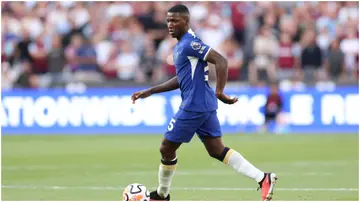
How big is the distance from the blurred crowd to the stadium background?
0.03 m

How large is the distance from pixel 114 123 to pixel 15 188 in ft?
37.3

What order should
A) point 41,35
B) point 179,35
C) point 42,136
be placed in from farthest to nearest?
point 41,35
point 42,136
point 179,35

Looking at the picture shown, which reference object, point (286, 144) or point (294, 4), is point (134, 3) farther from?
point (286, 144)

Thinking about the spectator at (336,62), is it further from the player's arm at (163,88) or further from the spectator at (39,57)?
the player's arm at (163,88)

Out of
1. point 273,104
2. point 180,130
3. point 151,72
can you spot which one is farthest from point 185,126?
point 151,72

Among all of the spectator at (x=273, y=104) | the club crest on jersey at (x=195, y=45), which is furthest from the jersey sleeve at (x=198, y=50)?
the spectator at (x=273, y=104)

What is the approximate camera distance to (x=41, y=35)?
25625 mm

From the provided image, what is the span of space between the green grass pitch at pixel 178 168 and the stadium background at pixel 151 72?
0.11 m

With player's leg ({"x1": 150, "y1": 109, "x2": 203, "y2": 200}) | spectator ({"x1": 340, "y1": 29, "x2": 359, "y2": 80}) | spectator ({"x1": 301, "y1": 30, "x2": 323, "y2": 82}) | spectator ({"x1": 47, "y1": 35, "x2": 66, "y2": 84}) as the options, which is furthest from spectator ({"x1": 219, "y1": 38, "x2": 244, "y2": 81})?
player's leg ({"x1": 150, "y1": 109, "x2": 203, "y2": 200})

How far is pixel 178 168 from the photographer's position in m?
15.2

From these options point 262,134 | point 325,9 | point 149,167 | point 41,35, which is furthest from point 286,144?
point 41,35

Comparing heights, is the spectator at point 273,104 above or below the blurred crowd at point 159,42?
below

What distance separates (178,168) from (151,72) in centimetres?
954

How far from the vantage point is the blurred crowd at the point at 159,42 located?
24.4m
